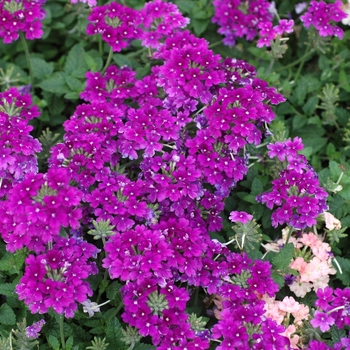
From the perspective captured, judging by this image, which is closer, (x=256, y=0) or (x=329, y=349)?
(x=329, y=349)

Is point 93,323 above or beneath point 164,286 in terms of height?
beneath

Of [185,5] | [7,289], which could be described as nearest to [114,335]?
[7,289]

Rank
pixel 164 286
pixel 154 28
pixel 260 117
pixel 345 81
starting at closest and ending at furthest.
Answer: pixel 164 286, pixel 260 117, pixel 154 28, pixel 345 81

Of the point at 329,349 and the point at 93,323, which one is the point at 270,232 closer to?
the point at 329,349

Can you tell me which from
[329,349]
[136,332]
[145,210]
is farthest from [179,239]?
[329,349]

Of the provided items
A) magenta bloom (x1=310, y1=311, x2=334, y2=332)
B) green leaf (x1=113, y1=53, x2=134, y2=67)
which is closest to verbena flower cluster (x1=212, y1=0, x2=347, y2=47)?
green leaf (x1=113, y1=53, x2=134, y2=67)

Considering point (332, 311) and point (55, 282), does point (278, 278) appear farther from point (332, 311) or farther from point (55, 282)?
point (55, 282)

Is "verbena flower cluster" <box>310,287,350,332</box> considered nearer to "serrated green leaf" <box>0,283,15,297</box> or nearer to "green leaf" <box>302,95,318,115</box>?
"serrated green leaf" <box>0,283,15,297</box>

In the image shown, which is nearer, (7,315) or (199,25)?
(7,315)
